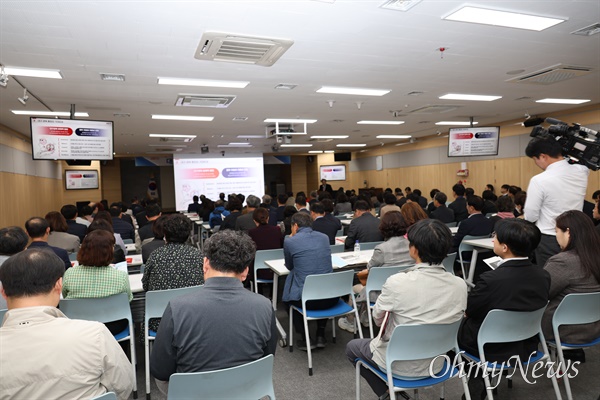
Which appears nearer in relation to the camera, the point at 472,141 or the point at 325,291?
the point at 325,291

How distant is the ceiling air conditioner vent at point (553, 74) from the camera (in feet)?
16.9

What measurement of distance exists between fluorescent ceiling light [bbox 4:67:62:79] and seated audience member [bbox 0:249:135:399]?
401 cm

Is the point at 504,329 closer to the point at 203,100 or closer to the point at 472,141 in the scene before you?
the point at 203,100

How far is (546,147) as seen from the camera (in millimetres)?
3316

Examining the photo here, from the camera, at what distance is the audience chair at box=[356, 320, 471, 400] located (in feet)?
6.71

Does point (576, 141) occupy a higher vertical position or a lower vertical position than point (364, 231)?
higher

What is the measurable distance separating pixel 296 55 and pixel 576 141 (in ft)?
9.17

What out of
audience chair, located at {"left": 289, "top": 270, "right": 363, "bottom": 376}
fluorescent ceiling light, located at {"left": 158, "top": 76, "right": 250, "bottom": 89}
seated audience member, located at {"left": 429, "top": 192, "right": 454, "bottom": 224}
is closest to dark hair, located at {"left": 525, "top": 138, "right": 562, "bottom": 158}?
audience chair, located at {"left": 289, "top": 270, "right": 363, "bottom": 376}

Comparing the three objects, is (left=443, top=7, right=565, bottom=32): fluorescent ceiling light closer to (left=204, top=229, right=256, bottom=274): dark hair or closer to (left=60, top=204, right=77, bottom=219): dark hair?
(left=204, top=229, right=256, bottom=274): dark hair

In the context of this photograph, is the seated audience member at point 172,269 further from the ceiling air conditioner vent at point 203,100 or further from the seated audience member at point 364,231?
the ceiling air conditioner vent at point 203,100

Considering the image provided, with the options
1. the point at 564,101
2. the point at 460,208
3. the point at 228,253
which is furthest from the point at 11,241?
the point at 564,101

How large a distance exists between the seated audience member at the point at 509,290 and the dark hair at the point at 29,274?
7.37ft

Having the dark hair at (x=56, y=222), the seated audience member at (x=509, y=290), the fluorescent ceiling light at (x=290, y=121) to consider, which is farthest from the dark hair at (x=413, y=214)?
the fluorescent ceiling light at (x=290, y=121)

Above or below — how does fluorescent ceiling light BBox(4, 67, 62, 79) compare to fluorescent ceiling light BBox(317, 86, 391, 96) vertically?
below
